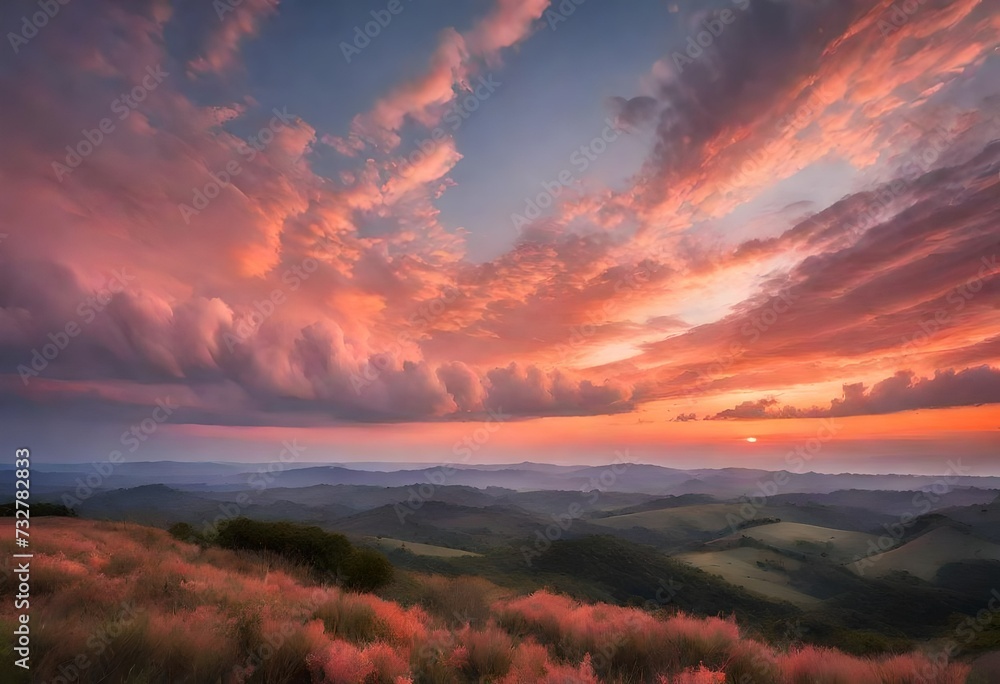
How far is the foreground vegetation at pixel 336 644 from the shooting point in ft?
20.9

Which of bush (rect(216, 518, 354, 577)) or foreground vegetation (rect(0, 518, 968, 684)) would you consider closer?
foreground vegetation (rect(0, 518, 968, 684))

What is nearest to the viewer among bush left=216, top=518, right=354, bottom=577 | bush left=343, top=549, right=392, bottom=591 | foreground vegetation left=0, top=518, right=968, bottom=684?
foreground vegetation left=0, top=518, right=968, bottom=684

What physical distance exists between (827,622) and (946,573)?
118268 mm

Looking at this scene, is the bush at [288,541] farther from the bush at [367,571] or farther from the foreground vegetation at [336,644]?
the foreground vegetation at [336,644]

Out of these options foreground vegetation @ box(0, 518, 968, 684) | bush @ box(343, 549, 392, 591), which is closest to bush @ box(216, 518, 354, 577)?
bush @ box(343, 549, 392, 591)

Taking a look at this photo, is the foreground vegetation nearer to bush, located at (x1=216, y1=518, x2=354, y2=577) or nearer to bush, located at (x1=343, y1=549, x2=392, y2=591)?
bush, located at (x1=343, y1=549, x2=392, y2=591)

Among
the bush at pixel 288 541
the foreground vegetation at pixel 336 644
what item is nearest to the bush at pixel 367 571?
the bush at pixel 288 541

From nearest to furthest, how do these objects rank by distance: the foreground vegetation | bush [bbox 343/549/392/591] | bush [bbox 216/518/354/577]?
the foreground vegetation
bush [bbox 343/549/392/591]
bush [bbox 216/518/354/577]

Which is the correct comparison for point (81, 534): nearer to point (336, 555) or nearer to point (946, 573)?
point (336, 555)

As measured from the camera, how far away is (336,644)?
22.3 ft

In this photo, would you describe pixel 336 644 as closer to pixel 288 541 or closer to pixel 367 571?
pixel 367 571

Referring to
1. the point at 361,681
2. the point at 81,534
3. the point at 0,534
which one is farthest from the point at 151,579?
the point at 81,534

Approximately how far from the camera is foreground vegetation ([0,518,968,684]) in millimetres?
6375

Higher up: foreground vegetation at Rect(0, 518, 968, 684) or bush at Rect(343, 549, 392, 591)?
foreground vegetation at Rect(0, 518, 968, 684)
